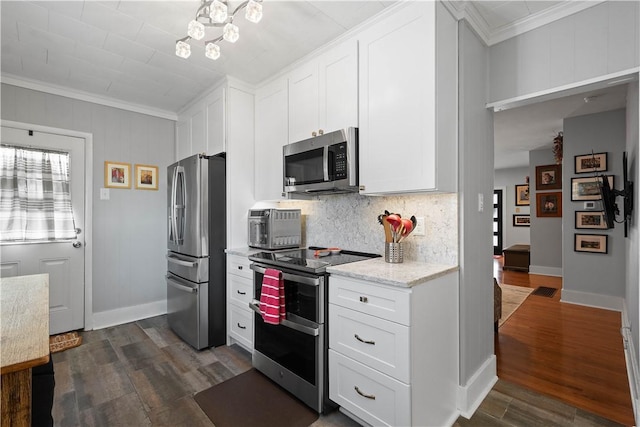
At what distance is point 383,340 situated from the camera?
162 cm

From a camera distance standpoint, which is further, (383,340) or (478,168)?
(478,168)

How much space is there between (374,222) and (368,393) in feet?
4.00

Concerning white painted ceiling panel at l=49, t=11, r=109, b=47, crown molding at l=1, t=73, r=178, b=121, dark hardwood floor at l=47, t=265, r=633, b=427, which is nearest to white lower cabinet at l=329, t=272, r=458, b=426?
dark hardwood floor at l=47, t=265, r=633, b=427

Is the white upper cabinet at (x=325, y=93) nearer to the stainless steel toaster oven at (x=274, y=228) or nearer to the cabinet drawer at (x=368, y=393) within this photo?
the stainless steel toaster oven at (x=274, y=228)

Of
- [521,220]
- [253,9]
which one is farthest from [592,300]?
[253,9]

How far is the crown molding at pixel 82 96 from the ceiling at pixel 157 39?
0.04ft

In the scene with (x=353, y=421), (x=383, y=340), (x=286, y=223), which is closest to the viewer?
(x=383, y=340)

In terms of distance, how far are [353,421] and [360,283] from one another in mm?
877

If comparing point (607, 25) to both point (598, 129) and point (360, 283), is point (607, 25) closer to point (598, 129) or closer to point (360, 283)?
point (360, 283)

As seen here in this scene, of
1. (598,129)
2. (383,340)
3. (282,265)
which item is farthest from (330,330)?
(598,129)

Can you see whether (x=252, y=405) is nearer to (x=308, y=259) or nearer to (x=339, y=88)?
(x=308, y=259)

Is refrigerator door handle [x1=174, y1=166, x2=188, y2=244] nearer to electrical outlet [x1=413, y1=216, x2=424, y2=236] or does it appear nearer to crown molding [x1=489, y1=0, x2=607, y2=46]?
electrical outlet [x1=413, y1=216, x2=424, y2=236]

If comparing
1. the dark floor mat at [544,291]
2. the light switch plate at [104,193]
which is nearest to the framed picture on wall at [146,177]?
the light switch plate at [104,193]

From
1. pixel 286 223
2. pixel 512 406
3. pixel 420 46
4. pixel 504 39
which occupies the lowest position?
pixel 512 406
